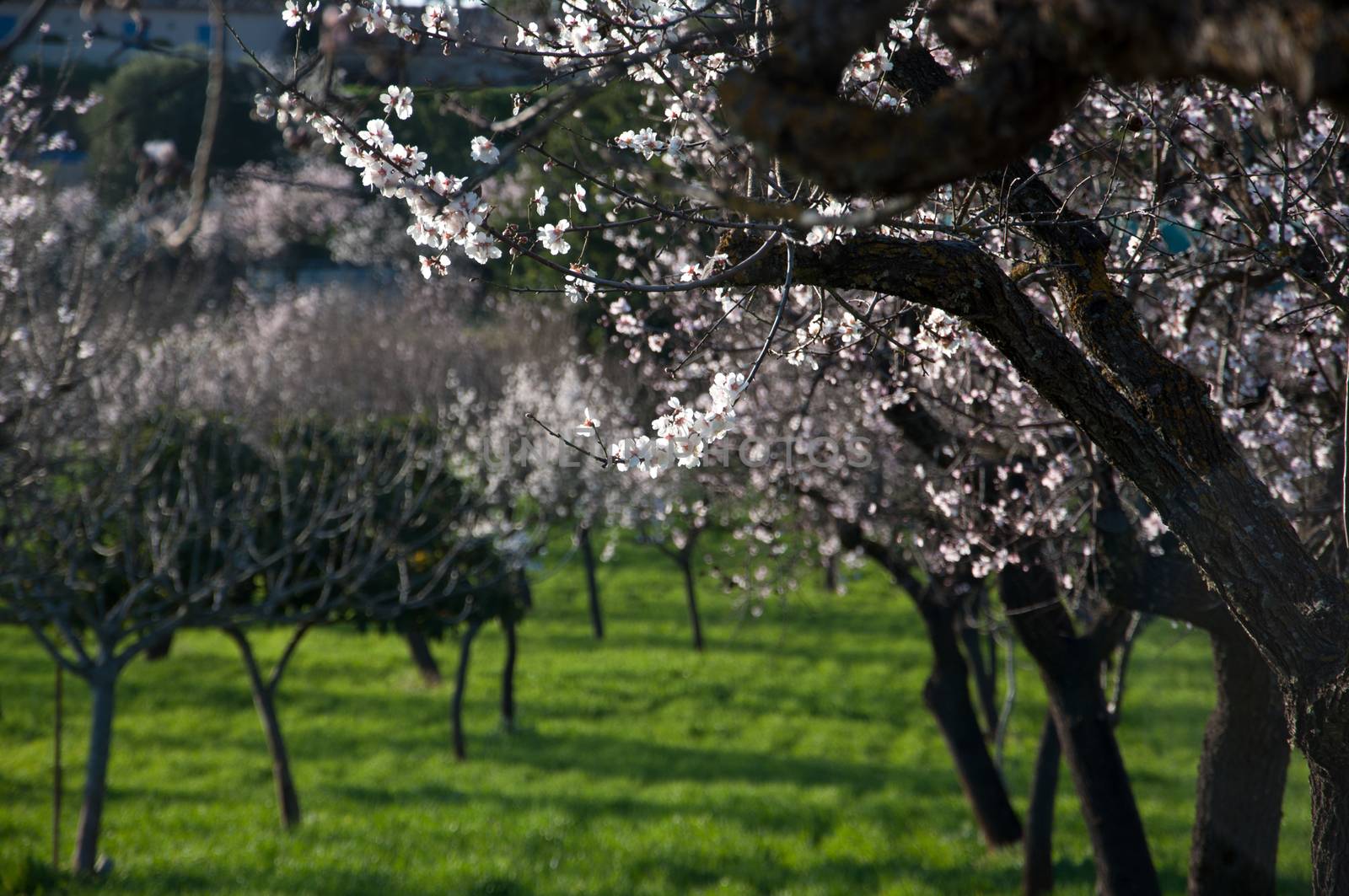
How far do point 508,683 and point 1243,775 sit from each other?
933 centimetres

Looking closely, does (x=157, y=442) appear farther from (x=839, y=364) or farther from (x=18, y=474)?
(x=839, y=364)

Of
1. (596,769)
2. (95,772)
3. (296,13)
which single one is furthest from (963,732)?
(296,13)

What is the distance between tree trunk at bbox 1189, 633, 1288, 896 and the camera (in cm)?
539

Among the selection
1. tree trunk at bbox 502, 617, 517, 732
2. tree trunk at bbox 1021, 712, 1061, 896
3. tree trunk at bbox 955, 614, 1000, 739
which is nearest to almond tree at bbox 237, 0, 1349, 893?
tree trunk at bbox 1021, 712, 1061, 896

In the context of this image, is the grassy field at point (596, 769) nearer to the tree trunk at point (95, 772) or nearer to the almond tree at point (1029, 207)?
the tree trunk at point (95, 772)

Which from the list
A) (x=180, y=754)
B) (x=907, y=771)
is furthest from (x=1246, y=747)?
(x=180, y=754)

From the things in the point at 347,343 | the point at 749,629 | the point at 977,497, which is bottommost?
the point at 749,629

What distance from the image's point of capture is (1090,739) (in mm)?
6793

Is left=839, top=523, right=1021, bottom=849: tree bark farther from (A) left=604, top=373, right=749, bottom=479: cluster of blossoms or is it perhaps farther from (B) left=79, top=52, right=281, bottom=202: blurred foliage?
(B) left=79, top=52, right=281, bottom=202: blurred foliage

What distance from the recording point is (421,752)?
12.7 meters

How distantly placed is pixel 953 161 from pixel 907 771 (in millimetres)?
10595

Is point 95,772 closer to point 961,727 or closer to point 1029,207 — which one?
point 961,727

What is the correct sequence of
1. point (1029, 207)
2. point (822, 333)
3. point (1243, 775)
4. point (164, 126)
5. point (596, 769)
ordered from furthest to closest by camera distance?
point (164, 126), point (596, 769), point (1243, 775), point (822, 333), point (1029, 207)

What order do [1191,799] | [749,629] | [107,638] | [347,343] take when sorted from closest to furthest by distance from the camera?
[107,638] < [1191,799] < [749,629] < [347,343]
